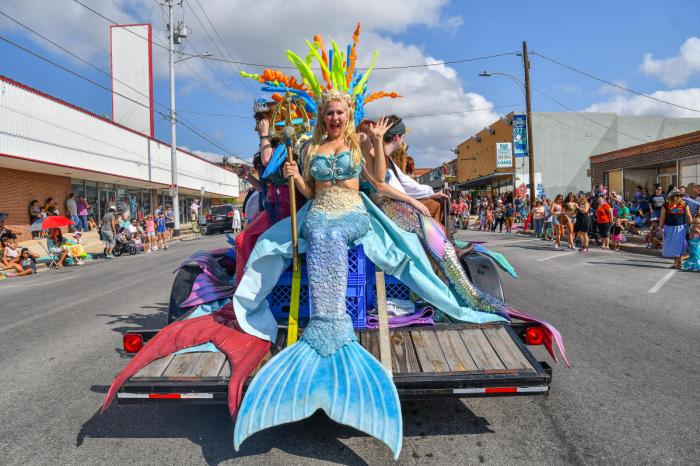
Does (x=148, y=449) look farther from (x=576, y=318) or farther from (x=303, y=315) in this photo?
(x=576, y=318)

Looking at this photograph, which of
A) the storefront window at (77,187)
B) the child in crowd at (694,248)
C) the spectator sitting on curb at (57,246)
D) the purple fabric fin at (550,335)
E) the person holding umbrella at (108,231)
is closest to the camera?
the purple fabric fin at (550,335)

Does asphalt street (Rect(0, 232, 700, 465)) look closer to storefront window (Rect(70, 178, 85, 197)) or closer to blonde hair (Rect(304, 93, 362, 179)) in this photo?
blonde hair (Rect(304, 93, 362, 179))

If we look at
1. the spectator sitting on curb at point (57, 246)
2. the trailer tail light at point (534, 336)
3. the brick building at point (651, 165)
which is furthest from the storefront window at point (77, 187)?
the brick building at point (651, 165)

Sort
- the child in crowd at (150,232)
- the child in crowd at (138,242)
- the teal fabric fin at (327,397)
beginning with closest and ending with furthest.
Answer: the teal fabric fin at (327,397)
the child in crowd at (138,242)
the child in crowd at (150,232)

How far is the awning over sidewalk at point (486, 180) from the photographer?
1444 inches

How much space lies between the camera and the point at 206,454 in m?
2.99

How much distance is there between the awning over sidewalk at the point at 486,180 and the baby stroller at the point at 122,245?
25.5 metres

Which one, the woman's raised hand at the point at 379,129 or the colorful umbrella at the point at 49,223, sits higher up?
the woman's raised hand at the point at 379,129

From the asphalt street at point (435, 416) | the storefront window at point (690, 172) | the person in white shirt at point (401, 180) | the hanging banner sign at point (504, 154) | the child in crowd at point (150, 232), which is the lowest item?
the asphalt street at point (435, 416)

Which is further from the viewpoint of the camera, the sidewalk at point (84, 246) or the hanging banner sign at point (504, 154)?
the hanging banner sign at point (504, 154)

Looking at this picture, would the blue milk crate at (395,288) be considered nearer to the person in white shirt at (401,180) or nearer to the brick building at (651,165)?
the person in white shirt at (401,180)

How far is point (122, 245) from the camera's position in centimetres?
1911

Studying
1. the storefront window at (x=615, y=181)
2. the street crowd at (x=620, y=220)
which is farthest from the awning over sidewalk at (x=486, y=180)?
the street crowd at (x=620, y=220)

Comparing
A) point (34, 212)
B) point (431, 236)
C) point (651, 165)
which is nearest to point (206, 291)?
point (431, 236)
